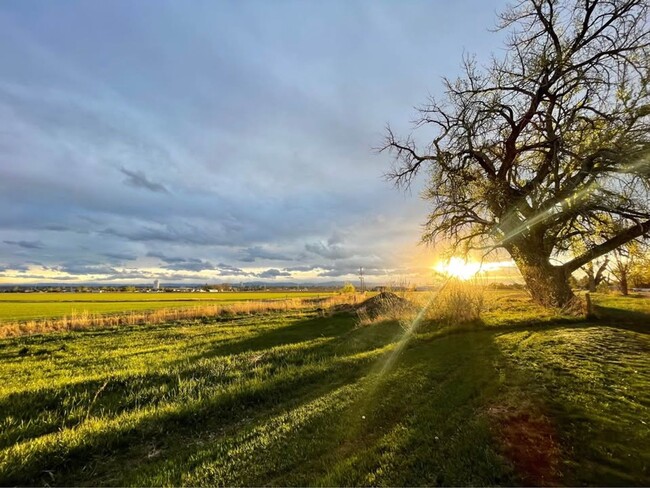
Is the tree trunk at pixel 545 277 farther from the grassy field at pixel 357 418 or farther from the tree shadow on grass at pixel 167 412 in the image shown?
the tree shadow on grass at pixel 167 412

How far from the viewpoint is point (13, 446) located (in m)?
5.63

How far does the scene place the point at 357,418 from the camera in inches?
245

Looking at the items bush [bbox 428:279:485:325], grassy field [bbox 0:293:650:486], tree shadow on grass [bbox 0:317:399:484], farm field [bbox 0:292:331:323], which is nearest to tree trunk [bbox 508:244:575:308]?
bush [bbox 428:279:485:325]

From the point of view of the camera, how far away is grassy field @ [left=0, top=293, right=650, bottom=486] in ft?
14.6

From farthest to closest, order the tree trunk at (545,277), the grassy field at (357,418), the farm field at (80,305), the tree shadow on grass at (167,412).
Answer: the farm field at (80,305) → the tree trunk at (545,277) → the tree shadow on grass at (167,412) → the grassy field at (357,418)

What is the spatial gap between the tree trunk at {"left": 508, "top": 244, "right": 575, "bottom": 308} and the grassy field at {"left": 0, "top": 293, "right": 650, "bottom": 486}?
6007mm

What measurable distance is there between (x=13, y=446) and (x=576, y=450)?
8443mm

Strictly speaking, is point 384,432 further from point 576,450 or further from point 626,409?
point 626,409

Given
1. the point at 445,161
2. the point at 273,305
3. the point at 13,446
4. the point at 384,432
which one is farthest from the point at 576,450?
the point at 273,305

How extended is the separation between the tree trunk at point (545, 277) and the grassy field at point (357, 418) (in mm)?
6007

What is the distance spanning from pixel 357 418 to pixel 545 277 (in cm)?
1591

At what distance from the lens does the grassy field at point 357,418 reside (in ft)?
14.6

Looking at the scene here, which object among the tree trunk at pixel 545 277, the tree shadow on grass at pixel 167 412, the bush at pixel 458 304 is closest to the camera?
the tree shadow on grass at pixel 167 412

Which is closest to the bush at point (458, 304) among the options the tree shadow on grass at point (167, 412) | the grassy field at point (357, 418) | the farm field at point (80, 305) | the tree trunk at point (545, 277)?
the grassy field at point (357, 418)
